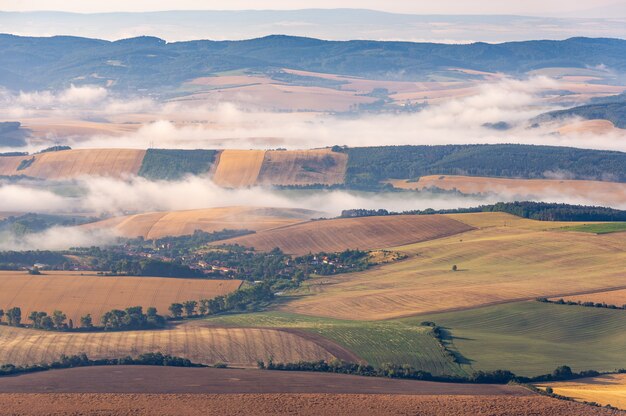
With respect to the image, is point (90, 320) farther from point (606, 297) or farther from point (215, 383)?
point (606, 297)

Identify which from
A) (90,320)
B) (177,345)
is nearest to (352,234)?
(90,320)

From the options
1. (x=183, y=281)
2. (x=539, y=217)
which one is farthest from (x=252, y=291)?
(x=539, y=217)

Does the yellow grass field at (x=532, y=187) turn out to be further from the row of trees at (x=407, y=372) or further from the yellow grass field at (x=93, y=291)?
the row of trees at (x=407, y=372)

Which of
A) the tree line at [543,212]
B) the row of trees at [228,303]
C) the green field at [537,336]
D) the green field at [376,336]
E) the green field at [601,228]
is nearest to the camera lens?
the green field at [376,336]

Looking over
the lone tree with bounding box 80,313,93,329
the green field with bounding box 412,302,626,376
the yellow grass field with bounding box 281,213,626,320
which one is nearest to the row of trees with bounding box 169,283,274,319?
the yellow grass field with bounding box 281,213,626,320

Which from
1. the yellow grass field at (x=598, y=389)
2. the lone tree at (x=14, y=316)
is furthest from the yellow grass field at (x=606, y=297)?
the lone tree at (x=14, y=316)
